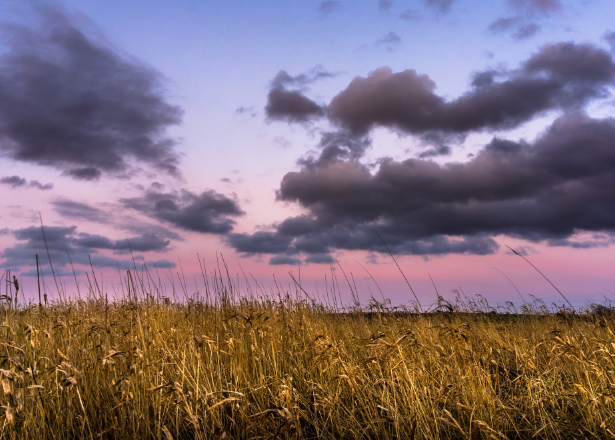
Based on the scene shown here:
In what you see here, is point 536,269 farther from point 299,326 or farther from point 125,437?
point 125,437

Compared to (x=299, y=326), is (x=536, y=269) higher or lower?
higher

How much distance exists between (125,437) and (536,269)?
174 inches

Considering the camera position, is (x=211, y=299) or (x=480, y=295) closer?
(x=211, y=299)

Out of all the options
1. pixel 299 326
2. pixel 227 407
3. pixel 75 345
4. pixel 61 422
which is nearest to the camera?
pixel 61 422

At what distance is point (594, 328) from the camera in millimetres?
6652

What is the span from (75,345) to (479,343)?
4660mm

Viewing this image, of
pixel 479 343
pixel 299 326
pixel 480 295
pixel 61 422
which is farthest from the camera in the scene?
pixel 480 295

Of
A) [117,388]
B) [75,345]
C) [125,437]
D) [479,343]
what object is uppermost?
[75,345]

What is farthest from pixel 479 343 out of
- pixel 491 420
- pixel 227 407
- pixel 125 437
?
pixel 125 437

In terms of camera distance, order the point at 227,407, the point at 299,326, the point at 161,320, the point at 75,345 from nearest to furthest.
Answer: the point at 227,407 < the point at 75,345 < the point at 299,326 < the point at 161,320

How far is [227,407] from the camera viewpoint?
345 cm

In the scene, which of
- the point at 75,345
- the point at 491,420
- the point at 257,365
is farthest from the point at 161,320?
the point at 491,420

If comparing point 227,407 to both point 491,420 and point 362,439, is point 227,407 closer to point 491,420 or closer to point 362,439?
point 362,439

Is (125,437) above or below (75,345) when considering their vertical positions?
below
